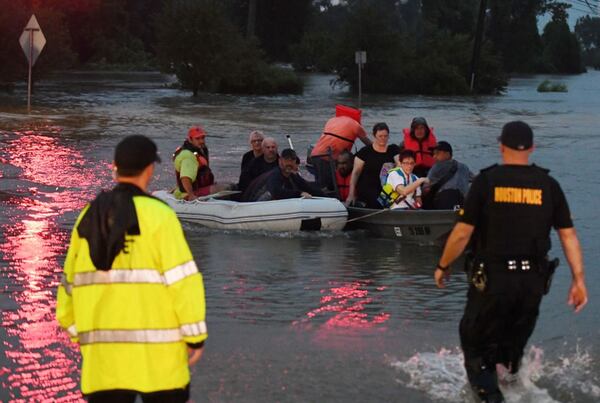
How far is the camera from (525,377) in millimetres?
7934

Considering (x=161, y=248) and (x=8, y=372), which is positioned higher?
(x=161, y=248)

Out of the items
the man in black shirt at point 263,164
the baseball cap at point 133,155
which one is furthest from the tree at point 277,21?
the baseball cap at point 133,155

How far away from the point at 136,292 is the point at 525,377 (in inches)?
134

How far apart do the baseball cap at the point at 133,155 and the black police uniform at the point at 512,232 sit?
196 cm

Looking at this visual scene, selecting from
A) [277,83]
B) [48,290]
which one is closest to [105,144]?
[48,290]

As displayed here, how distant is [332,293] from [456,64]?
189 feet

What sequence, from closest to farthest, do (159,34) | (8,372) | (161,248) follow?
A: (161,248) → (8,372) → (159,34)

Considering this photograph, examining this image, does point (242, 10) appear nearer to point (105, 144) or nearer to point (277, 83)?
point (277, 83)

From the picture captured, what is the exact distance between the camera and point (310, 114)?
44.5m

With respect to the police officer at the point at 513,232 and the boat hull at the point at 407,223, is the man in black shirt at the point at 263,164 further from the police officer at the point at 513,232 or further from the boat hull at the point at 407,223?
the police officer at the point at 513,232

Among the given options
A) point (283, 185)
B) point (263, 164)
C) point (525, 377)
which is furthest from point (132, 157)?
point (263, 164)

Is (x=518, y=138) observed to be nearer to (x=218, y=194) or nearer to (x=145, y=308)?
(x=145, y=308)

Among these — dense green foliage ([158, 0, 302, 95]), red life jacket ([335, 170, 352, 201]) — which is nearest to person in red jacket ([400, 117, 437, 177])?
red life jacket ([335, 170, 352, 201])

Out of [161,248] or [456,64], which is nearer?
[161,248]
